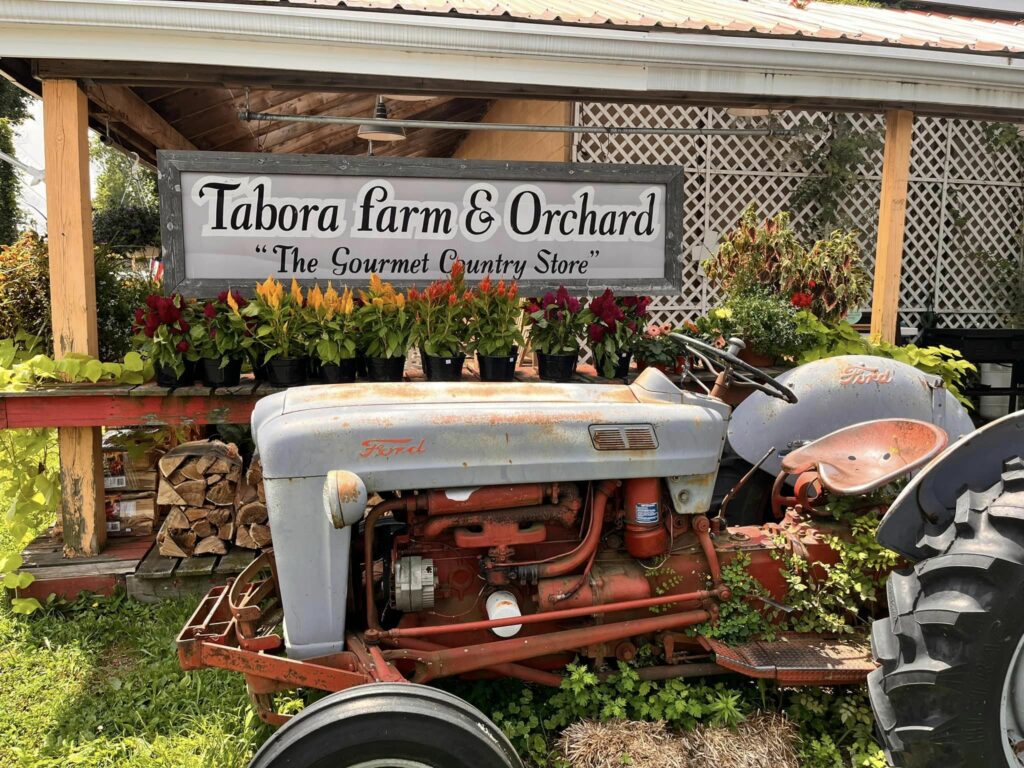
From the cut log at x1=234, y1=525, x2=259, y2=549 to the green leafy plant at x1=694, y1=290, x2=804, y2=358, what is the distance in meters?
2.76

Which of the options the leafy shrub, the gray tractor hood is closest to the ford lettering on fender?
the gray tractor hood

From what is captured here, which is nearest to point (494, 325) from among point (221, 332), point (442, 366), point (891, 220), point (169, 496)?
point (442, 366)

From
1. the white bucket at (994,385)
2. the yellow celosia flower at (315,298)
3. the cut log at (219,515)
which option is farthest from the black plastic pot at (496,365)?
the white bucket at (994,385)

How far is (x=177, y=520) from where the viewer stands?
12.3 ft

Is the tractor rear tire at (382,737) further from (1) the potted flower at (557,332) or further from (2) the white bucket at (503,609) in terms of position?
(1) the potted flower at (557,332)

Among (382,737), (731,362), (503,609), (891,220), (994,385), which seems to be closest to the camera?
(382,737)

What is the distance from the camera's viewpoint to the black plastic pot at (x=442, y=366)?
12.2ft

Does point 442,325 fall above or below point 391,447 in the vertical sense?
above

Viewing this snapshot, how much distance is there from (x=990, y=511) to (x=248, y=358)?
3104 mm

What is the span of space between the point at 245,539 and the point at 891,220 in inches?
165

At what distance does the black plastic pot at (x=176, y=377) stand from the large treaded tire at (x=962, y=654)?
316 centimetres

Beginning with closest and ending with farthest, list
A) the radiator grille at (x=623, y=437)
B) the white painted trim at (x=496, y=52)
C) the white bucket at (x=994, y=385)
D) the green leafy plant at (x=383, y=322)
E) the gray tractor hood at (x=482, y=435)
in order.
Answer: the gray tractor hood at (x=482, y=435) < the radiator grille at (x=623, y=437) < the white painted trim at (x=496, y=52) < the green leafy plant at (x=383, y=322) < the white bucket at (x=994, y=385)

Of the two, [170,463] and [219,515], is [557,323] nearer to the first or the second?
[219,515]

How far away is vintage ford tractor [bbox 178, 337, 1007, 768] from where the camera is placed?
191 cm
